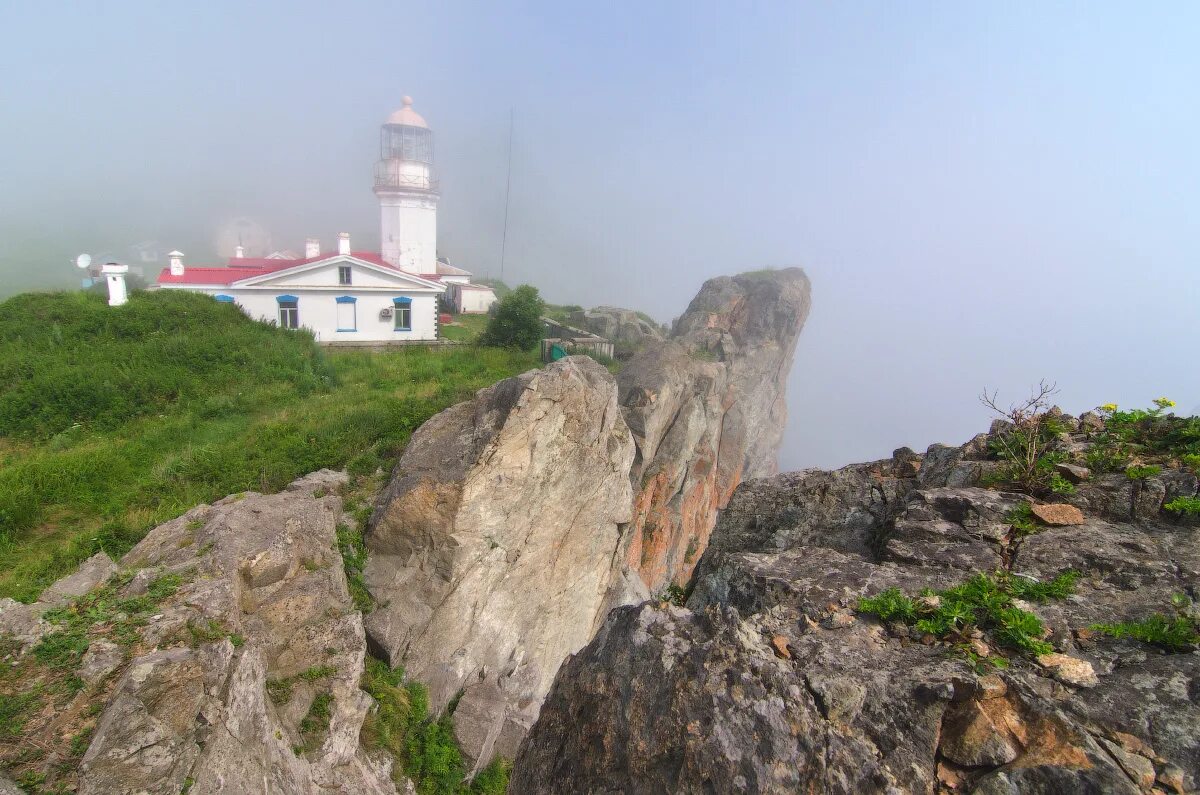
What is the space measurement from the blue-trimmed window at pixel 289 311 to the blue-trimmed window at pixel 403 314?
15.1ft

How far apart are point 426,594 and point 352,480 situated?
3735mm

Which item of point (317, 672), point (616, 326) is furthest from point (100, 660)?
point (616, 326)

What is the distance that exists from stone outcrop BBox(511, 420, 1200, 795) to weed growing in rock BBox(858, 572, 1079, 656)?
3.3 inches

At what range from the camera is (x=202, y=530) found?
32.2 ft

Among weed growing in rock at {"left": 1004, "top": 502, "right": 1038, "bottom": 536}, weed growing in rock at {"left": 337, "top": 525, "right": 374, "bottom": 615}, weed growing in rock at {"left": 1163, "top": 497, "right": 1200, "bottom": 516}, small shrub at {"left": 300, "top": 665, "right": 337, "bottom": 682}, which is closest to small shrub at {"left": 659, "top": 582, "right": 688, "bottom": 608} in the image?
weed growing in rock at {"left": 1004, "top": 502, "right": 1038, "bottom": 536}

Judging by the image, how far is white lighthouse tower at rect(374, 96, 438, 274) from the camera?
3444 cm

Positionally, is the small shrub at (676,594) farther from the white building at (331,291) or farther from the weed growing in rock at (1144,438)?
the white building at (331,291)

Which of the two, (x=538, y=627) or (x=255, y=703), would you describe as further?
(x=538, y=627)

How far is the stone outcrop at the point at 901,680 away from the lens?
10.1 ft

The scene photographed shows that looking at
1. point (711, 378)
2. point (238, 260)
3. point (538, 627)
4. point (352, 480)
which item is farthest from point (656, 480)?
point (238, 260)

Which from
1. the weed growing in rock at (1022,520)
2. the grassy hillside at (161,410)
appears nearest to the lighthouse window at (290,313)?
the grassy hillside at (161,410)

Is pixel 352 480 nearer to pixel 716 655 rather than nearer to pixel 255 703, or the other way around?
pixel 255 703

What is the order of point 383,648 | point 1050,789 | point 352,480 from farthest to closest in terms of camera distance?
point 352,480
point 383,648
point 1050,789

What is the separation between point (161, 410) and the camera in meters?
17.9
